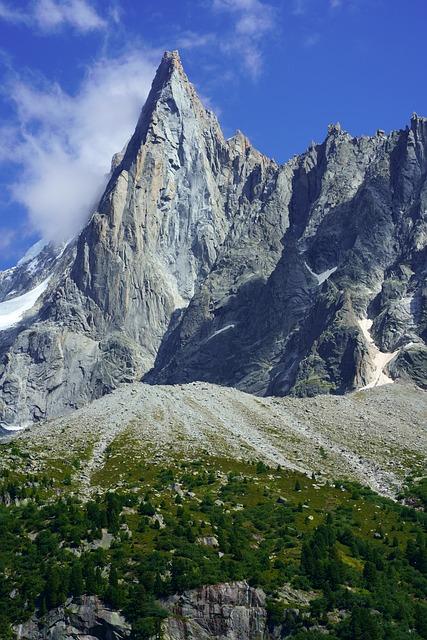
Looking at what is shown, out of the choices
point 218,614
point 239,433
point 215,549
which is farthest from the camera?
point 239,433

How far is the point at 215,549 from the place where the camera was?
87688mm

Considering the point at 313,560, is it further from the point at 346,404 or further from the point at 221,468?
the point at 346,404

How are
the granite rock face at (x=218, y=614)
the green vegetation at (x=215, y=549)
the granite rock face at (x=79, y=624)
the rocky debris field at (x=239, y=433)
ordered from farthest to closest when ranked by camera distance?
1. the rocky debris field at (x=239, y=433)
2. the green vegetation at (x=215, y=549)
3. the granite rock face at (x=218, y=614)
4. the granite rock face at (x=79, y=624)

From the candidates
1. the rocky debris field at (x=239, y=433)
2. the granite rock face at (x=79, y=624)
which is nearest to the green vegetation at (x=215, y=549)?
the granite rock face at (x=79, y=624)

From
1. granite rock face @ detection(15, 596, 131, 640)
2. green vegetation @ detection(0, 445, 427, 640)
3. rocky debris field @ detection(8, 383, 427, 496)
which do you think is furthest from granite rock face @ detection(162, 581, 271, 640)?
rocky debris field @ detection(8, 383, 427, 496)

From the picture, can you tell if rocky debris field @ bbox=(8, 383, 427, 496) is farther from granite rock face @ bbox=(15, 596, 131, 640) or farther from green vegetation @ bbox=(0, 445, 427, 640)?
granite rock face @ bbox=(15, 596, 131, 640)

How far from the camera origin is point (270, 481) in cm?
11675

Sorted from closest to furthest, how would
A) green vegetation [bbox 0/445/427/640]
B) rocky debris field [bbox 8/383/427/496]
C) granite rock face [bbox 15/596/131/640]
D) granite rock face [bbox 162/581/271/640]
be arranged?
granite rock face [bbox 15/596/131/640]
granite rock face [bbox 162/581/271/640]
green vegetation [bbox 0/445/427/640]
rocky debris field [bbox 8/383/427/496]

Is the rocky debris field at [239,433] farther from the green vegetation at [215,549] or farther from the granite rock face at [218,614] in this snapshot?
the granite rock face at [218,614]

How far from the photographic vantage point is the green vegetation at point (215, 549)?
77.6 meters

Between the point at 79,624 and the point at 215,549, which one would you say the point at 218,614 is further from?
the point at 79,624

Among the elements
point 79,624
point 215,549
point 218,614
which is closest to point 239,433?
point 215,549

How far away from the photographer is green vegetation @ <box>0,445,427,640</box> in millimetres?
77625

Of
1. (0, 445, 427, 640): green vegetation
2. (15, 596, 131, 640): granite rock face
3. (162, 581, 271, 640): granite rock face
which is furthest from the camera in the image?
(0, 445, 427, 640): green vegetation
